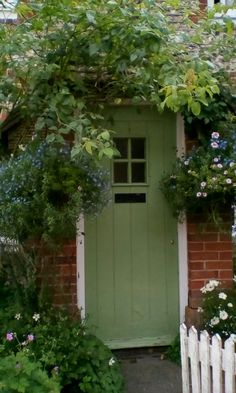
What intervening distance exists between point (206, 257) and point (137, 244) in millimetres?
681

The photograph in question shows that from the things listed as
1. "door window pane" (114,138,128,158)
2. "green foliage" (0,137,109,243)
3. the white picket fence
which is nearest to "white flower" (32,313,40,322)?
"green foliage" (0,137,109,243)

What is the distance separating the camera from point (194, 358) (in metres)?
3.77

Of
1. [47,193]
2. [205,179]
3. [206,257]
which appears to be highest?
[205,179]

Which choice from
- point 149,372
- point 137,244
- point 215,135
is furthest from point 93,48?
point 149,372

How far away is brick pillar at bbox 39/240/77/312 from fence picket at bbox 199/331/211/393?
5.06 ft

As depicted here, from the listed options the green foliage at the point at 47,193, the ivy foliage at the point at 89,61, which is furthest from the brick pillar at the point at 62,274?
the ivy foliage at the point at 89,61

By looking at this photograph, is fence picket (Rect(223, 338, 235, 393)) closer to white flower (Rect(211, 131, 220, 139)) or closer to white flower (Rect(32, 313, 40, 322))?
white flower (Rect(32, 313, 40, 322))

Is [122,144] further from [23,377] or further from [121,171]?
[23,377]

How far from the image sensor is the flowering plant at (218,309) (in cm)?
467

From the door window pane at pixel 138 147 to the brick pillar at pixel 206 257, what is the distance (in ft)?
2.73

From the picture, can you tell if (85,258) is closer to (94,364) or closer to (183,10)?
(94,364)

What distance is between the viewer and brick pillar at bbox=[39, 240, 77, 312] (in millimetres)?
4863

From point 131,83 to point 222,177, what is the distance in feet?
3.60

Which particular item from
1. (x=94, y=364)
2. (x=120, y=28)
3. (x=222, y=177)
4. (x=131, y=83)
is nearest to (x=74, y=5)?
(x=120, y=28)
